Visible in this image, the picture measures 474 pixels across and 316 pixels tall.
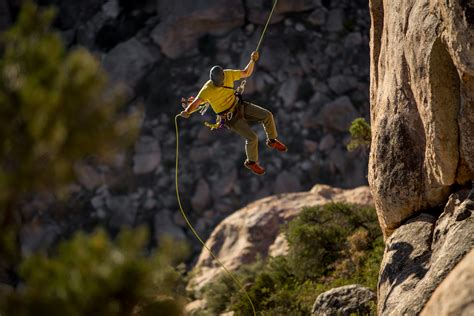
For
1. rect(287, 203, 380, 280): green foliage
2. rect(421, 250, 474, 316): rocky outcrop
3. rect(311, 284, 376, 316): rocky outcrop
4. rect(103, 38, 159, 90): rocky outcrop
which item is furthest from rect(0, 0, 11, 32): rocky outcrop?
rect(421, 250, 474, 316): rocky outcrop

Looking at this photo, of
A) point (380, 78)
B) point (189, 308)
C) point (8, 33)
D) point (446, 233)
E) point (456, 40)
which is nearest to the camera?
point (8, 33)

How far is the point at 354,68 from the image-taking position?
30.7 meters

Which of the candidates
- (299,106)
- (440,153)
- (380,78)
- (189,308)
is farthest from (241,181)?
(440,153)

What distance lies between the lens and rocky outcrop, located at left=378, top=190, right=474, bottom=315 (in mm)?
9258

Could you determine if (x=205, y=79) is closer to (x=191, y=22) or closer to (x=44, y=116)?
(x=191, y=22)

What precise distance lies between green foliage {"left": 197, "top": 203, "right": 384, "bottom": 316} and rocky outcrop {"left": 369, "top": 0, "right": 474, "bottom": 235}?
525cm

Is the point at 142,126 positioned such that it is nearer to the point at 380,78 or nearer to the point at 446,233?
the point at 380,78

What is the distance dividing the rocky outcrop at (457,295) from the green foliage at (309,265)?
30.4 feet

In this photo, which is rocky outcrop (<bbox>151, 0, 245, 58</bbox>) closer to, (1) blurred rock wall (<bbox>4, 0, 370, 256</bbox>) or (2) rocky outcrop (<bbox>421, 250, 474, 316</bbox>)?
(1) blurred rock wall (<bbox>4, 0, 370, 256</bbox>)

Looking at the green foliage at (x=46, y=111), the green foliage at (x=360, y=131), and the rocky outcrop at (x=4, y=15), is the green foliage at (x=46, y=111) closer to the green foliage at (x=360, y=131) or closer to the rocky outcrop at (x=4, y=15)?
the green foliage at (x=360, y=131)

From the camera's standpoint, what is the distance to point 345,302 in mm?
12633

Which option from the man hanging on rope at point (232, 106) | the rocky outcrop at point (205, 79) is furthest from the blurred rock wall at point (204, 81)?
the man hanging on rope at point (232, 106)

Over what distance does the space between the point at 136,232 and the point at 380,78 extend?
20.2 feet

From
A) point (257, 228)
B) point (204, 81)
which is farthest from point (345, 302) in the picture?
point (204, 81)
